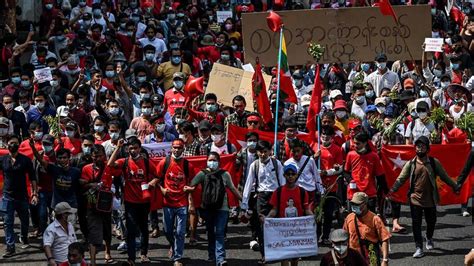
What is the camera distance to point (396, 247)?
18.9m

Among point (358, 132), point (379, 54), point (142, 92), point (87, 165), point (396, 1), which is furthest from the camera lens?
point (396, 1)

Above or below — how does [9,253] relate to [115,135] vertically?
below

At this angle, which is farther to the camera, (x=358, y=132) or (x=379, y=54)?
(x=379, y=54)

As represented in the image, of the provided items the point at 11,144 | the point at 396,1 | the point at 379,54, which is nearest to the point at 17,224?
the point at 11,144

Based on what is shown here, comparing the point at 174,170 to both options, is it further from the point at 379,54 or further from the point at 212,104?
the point at 379,54

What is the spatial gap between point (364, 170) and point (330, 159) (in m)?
0.71

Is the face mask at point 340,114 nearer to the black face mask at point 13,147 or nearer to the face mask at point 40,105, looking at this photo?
the face mask at point 40,105

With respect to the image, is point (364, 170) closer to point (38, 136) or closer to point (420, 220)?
point (420, 220)

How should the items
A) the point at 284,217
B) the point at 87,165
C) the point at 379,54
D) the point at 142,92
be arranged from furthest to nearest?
the point at 379,54, the point at 142,92, the point at 87,165, the point at 284,217

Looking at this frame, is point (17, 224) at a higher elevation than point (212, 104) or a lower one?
lower

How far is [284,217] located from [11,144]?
4176 mm

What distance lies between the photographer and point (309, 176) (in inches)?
718

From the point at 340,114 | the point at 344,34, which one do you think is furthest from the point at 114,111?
the point at 344,34

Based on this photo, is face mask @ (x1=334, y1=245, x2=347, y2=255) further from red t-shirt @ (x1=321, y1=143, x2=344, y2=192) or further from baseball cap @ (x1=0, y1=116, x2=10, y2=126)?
baseball cap @ (x1=0, y1=116, x2=10, y2=126)
